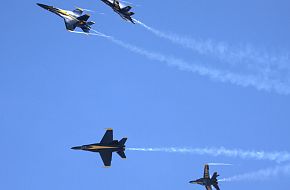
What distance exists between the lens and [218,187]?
5113 inches

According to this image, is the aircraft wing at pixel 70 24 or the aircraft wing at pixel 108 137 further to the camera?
the aircraft wing at pixel 108 137

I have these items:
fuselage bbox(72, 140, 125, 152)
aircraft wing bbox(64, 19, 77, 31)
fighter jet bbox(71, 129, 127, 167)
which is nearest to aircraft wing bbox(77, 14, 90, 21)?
aircraft wing bbox(64, 19, 77, 31)

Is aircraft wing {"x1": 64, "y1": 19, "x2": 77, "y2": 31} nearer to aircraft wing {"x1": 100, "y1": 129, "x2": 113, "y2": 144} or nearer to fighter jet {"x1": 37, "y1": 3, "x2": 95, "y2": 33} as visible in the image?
fighter jet {"x1": 37, "y1": 3, "x2": 95, "y2": 33}

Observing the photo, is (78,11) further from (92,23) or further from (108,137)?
(108,137)

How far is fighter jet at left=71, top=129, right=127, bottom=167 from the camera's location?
361 ft

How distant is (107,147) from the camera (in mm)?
112250

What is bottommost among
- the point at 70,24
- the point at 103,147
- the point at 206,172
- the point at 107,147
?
the point at 107,147

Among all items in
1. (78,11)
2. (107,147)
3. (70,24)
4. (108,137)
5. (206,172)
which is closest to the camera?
(107,147)

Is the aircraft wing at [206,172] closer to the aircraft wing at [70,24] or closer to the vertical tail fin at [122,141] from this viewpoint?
the vertical tail fin at [122,141]

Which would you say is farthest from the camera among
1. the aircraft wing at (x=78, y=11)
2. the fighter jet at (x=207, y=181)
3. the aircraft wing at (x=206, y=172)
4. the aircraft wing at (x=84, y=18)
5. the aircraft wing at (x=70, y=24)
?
the aircraft wing at (x=206, y=172)

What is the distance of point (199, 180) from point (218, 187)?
265 inches

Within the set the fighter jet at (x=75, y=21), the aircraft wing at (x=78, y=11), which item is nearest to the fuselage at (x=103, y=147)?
the fighter jet at (x=75, y=21)

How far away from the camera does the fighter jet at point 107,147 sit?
361ft

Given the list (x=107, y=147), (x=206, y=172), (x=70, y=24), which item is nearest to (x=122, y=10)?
(x=70, y=24)
